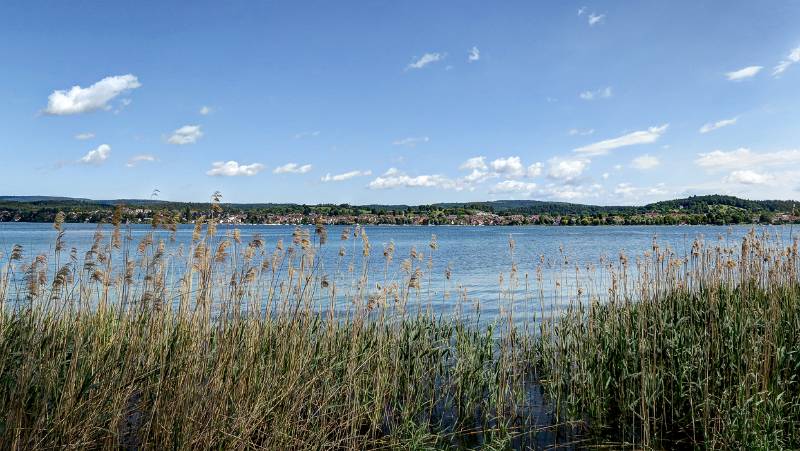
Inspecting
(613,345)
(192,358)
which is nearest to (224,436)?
(192,358)

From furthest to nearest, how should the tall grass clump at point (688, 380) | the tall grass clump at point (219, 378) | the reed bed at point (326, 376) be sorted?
1. the tall grass clump at point (688, 380)
2. the reed bed at point (326, 376)
3. the tall grass clump at point (219, 378)

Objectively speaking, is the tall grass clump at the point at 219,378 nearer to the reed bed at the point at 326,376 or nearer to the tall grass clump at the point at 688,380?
the reed bed at the point at 326,376

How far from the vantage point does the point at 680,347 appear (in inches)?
268

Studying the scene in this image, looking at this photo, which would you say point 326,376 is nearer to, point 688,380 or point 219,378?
point 219,378

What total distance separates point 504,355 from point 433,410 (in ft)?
3.93

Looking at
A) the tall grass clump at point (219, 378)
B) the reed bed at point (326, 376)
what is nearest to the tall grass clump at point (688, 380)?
the reed bed at point (326, 376)

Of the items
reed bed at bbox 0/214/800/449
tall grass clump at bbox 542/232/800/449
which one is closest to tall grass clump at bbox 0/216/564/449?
reed bed at bbox 0/214/800/449

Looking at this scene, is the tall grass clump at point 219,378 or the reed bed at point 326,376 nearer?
the tall grass clump at point 219,378

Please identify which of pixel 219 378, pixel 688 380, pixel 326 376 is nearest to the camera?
pixel 219 378

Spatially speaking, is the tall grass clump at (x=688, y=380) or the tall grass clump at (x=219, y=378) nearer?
the tall grass clump at (x=219, y=378)

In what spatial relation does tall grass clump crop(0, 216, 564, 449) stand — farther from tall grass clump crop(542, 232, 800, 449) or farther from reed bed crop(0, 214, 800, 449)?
tall grass clump crop(542, 232, 800, 449)

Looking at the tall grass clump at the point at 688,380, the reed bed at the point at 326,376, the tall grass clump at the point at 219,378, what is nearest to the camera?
the tall grass clump at the point at 219,378

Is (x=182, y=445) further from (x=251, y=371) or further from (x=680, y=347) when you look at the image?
(x=680, y=347)

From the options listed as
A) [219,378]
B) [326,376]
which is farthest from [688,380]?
[219,378]
